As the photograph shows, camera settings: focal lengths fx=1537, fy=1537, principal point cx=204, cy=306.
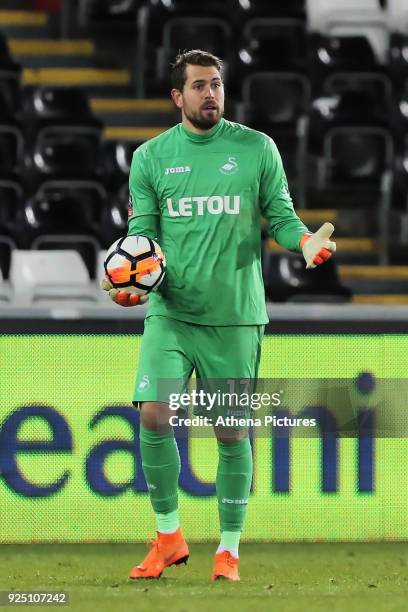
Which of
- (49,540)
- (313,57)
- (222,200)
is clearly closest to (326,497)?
(49,540)

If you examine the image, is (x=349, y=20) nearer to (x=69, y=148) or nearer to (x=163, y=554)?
(x=69, y=148)

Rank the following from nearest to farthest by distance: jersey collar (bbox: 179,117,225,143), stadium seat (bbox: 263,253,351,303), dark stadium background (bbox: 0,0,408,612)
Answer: jersey collar (bbox: 179,117,225,143), dark stadium background (bbox: 0,0,408,612), stadium seat (bbox: 263,253,351,303)

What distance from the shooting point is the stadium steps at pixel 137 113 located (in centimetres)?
1030

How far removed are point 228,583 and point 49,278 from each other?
3.67 meters

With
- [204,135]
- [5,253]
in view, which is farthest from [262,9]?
[204,135]

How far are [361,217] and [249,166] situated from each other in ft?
15.2

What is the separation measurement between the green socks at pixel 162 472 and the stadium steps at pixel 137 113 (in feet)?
16.9

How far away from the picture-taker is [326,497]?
22.0ft

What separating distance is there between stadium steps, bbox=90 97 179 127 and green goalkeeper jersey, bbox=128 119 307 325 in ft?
16.3

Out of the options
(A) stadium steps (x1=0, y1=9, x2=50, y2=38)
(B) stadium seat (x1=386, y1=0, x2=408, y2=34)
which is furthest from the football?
(A) stadium steps (x1=0, y1=9, x2=50, y2=38)

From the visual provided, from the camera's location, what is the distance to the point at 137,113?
1035cm

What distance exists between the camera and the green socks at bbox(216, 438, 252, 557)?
5.44 metres

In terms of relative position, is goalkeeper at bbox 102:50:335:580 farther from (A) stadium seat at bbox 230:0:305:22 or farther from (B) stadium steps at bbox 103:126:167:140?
(A) stadium seat at bbox 230:0:305:22

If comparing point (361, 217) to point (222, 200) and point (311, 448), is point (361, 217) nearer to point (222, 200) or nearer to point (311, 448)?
point (311, 448)
